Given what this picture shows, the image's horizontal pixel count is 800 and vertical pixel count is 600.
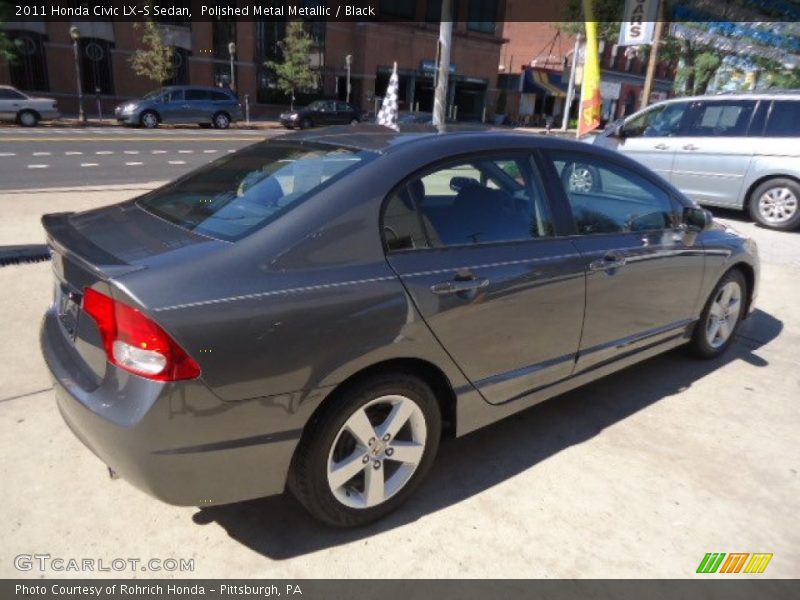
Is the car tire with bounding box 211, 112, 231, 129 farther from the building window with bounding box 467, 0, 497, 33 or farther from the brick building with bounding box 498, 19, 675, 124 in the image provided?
the brick building with bounding box 498, 19, 675, 124

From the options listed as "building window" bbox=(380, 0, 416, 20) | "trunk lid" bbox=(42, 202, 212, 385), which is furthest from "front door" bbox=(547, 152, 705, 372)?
"building window" bbox=(380, 0, 416, 20)

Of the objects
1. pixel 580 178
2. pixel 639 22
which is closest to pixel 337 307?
pixel 580 178

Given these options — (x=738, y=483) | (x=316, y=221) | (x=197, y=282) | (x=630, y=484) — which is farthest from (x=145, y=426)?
(x=738, y=483)

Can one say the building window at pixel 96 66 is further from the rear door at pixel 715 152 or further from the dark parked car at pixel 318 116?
the rear door at pixel 715 152

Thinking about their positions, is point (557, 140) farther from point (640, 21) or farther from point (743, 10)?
point (743, 10)

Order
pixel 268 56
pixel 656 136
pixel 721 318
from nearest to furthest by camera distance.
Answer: pixel 721 318
pixel 656 136
pixel 268 56

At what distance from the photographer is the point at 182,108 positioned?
1019 inches

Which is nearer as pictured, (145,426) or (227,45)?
(145,426)

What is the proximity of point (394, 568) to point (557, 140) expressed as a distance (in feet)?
7.23

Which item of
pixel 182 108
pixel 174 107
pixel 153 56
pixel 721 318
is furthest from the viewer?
pixel 153 56

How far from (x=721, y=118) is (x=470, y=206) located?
7.94 meters

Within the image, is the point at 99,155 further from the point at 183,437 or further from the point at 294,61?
the point at 294,61

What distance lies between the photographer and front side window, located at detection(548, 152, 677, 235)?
3176 millimetres

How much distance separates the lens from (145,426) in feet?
6.45
